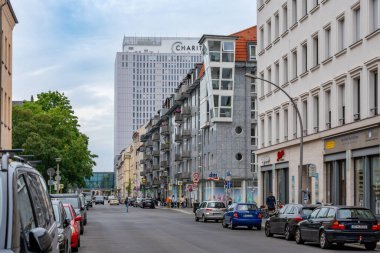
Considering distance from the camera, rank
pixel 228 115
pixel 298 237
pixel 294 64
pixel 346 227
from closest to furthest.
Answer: pixel 346 227
pixel 298 237
pixel 294 64
pixel 228 115

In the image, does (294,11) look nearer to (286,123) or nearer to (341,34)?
(286,123)

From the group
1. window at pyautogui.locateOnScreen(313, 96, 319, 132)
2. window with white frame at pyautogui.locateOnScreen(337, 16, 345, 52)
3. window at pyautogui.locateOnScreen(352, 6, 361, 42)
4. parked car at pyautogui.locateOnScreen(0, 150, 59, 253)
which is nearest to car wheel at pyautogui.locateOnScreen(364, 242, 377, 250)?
window at pyautogui.locateOnScreen(352, 6, 361, 42)

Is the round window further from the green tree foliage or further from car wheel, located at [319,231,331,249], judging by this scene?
car wheel, located at [319,231,331,249]

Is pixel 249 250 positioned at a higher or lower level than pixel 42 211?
lower

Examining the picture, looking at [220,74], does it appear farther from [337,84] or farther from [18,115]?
[337,84]

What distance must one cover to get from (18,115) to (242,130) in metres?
25.3

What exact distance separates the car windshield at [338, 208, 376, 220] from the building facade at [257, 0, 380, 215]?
346 inches

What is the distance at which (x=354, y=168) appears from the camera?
120ft

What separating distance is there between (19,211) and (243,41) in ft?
259

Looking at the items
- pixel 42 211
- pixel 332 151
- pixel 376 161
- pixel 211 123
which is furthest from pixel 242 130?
pixel 42 211

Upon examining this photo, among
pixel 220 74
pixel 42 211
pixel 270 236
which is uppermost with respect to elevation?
pixel 220 74

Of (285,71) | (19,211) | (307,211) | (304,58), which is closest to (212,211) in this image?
(285,71)

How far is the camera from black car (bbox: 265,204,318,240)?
93.5 ft

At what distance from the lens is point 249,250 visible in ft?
74.4
